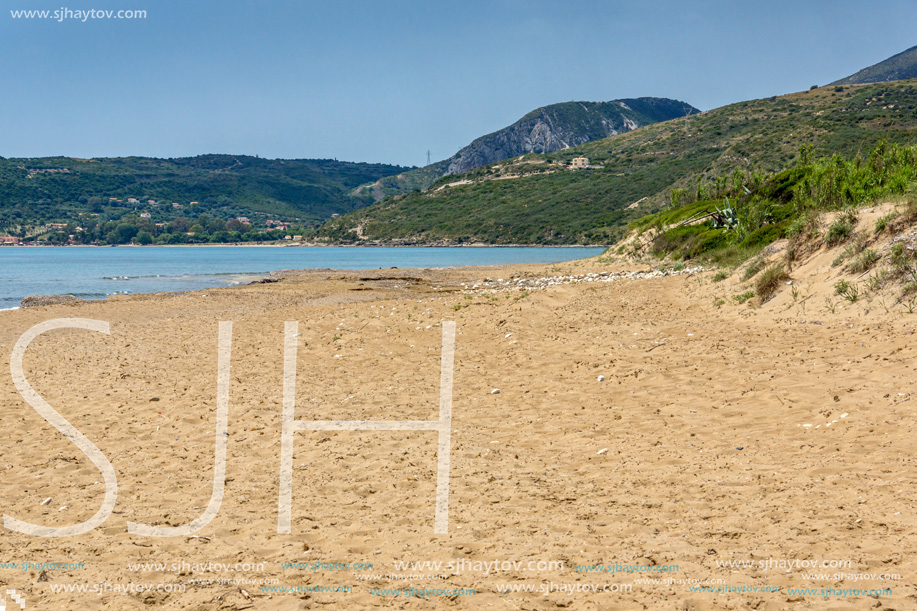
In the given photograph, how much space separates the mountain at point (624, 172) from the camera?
7781 centimetres

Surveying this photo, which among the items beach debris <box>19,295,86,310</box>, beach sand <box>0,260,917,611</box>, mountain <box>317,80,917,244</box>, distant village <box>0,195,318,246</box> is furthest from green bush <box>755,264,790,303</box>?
distant village <box>0,195,318,246</box>

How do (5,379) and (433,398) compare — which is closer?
(433,398)

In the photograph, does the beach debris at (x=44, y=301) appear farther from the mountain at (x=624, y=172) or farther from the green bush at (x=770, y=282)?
the mountain at (x=624, y=172)

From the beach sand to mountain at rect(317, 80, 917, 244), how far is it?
2589 inches

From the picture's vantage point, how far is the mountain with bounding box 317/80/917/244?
7781 centimetres

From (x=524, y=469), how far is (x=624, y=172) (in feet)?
386

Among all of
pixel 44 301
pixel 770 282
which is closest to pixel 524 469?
pixel 770 282

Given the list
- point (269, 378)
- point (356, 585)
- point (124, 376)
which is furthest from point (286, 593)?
point (124, 376)

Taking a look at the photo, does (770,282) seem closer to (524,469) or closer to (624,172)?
(524,469)

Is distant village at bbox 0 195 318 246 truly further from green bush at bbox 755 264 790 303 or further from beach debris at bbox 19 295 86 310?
green bush at bbox 755 264 790 303

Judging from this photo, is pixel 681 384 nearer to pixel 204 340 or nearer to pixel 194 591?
pixel 194 591

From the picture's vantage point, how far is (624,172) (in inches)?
4604

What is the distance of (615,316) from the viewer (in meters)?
13.4

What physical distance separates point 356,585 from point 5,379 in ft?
31.3
